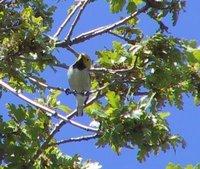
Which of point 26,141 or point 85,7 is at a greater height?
point 85,7

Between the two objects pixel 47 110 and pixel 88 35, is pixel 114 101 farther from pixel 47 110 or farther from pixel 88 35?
pixel 88 35

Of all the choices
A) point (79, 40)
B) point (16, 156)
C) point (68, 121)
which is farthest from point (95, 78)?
point (16, 156)

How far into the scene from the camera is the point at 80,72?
8.41 metres

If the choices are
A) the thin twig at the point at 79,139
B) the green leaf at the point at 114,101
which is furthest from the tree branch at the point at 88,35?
the green leaf at the point at 114,101

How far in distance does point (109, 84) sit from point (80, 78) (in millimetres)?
1327

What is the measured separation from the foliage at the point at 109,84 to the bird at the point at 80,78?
0.51 m

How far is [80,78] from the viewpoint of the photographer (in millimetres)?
8273

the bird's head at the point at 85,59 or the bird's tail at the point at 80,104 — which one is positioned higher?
the bird's head at the point at 85,59

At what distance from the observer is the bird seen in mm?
8047

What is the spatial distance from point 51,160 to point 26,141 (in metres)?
0.34

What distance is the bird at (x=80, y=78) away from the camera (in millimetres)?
8047

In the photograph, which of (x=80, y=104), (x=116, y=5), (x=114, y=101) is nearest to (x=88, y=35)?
(x=116, y=5)

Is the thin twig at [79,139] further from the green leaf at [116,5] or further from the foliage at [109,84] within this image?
the green leaf at [116,5]

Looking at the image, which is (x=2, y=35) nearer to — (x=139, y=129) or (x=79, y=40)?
(x=79, y=40)
